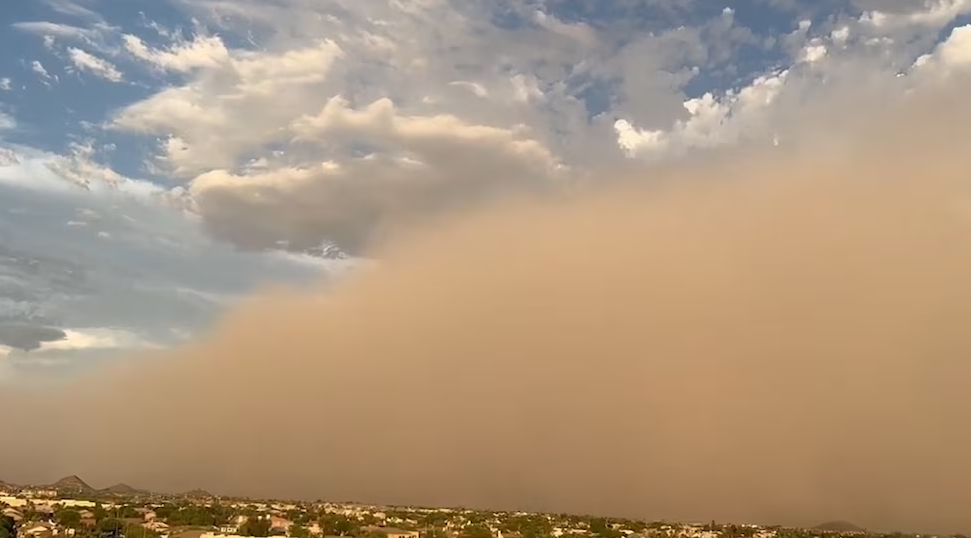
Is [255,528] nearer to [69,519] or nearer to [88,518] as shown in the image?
[88,518]

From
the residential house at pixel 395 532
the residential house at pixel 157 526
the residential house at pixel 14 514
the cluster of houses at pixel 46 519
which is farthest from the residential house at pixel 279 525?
the residential house at pixel 14 514

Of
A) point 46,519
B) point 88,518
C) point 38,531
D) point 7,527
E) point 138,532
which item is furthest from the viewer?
point 88,518

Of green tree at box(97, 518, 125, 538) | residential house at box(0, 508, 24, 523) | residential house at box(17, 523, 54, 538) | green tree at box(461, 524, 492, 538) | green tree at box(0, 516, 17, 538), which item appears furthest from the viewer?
green tree at box(461, 524, 492, 538)

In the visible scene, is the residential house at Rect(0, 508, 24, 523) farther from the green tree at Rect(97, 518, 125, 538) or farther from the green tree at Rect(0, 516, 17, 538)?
the green tree at Rect(97, 518, 125, 538)

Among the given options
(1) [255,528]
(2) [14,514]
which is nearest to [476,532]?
(1) [255,528]

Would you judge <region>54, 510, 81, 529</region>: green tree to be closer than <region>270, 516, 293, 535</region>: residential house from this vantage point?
Yes

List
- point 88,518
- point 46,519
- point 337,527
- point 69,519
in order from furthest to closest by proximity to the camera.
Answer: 1. point 337,527
2. point 88,518
3. point 46,519
4. point 69,519

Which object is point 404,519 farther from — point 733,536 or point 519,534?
point 733,536

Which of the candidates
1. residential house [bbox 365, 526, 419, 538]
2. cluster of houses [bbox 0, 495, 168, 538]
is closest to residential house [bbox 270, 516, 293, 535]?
residential house [bbox 365, 526, 419, 538]

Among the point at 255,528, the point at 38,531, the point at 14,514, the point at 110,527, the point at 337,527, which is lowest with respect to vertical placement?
the point at 38,531

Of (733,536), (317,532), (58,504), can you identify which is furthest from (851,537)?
(58,504)
